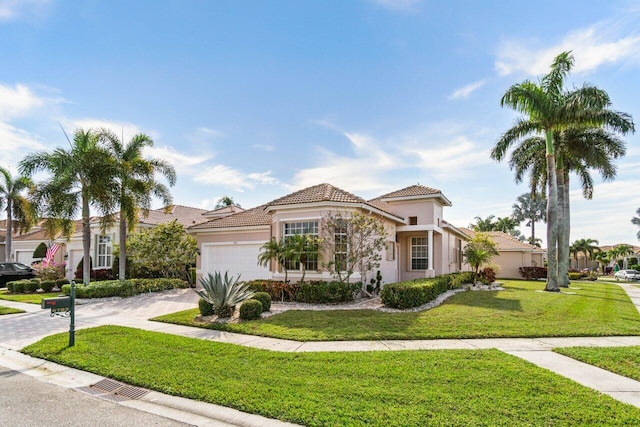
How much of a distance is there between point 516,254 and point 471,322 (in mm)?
30403

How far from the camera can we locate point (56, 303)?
23.6ft

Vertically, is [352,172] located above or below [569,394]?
above

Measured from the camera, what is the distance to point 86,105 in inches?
495

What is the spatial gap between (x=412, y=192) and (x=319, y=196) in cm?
672

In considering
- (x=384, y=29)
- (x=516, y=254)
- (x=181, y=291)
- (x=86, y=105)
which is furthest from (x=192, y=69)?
(x=516, y=254)

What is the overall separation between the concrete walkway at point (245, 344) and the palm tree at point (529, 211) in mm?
59269

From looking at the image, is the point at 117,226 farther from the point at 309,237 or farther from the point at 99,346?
the point at 99,346

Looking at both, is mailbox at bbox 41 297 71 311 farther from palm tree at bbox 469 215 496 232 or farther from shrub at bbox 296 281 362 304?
palm tree at bbox 469 215 496 232

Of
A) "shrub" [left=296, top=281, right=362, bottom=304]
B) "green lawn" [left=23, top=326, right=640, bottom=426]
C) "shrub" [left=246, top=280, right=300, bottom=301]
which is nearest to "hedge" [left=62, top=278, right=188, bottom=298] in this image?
"shrub" [left=246, top=280, right=300, bottom=301]

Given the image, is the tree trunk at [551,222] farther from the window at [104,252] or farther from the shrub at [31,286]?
the shrub at [31,286]

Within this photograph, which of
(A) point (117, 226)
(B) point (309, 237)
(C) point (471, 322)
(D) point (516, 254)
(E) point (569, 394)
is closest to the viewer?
(E) point (569, 394)

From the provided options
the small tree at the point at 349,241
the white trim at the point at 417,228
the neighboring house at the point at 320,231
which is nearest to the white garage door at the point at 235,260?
the neighboring house at the point at 320,231

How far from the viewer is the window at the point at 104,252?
22969 mm

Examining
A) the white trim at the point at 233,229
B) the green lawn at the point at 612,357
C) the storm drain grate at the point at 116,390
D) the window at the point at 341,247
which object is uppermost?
the white trim at the point at 233,229
